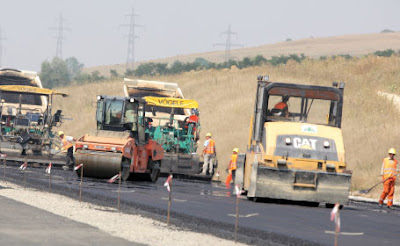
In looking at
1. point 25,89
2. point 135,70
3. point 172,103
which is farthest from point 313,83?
point 135,70

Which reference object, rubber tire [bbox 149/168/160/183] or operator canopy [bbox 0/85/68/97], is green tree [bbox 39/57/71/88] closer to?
operator canopy [bbox 0/85/68/97]

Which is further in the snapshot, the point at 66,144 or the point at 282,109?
the point at 66,144

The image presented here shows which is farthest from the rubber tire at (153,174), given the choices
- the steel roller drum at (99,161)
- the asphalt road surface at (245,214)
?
the steel roller drum at (99,161)

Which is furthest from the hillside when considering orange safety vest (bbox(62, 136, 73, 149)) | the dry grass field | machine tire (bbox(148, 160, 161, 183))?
machine tire (bbox(148, 160, 161, 183))

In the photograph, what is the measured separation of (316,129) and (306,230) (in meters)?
6.60

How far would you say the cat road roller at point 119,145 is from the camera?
2659 centimetres

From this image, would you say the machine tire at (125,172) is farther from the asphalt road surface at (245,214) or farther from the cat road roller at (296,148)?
the cat road roller at (296,148)

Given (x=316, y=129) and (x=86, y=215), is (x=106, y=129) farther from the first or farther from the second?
(x=86, y=215)

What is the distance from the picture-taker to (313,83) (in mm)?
→ 59438

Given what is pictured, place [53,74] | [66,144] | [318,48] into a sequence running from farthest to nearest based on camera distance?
[318,48] → [53,74] → [66,144]

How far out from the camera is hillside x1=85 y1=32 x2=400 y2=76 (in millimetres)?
129500

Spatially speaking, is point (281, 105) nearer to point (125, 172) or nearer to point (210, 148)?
point (125, 172)

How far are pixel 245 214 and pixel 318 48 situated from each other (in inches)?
4813

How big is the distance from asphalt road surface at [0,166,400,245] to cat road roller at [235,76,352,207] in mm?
444
